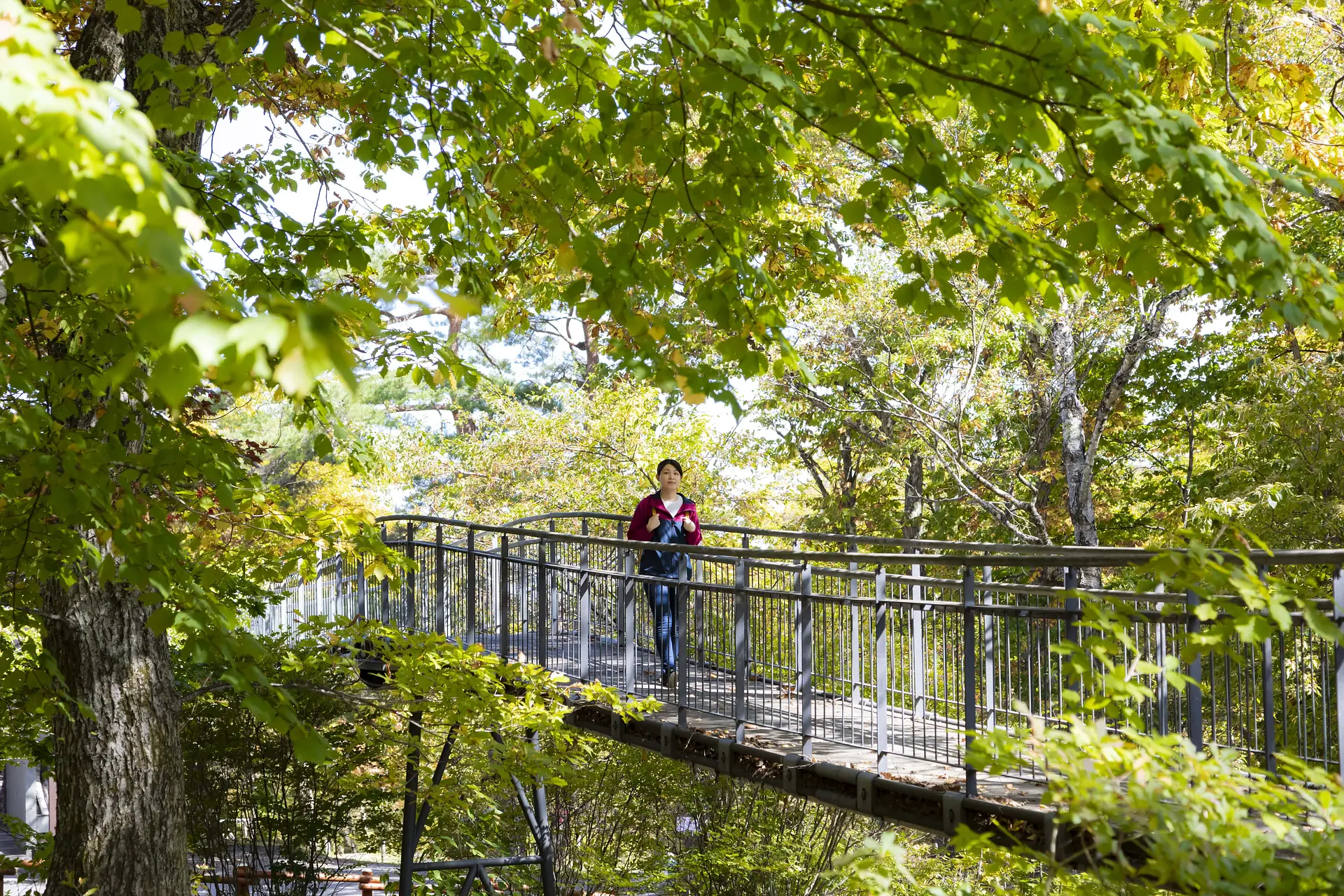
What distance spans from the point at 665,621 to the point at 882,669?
235 cm

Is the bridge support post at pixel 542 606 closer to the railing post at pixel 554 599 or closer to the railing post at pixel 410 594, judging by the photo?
the railing post at pixel 554 599

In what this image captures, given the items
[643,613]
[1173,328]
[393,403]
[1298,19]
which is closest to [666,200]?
[643,613]

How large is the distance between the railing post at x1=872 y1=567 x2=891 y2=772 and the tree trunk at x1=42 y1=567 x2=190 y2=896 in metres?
4.17

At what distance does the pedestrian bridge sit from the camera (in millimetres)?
5227

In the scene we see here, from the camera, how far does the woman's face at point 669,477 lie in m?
8.85

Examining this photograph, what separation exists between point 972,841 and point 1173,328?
1424 centimetres

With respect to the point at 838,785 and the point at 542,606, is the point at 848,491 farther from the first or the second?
the point at 838,785

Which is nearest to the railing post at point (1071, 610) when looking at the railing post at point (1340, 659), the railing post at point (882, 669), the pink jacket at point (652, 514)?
the railing post at point (882, 669)

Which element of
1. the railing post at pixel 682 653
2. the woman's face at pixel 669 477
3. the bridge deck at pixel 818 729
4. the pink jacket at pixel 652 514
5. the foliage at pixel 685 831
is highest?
the woman's face at pixel 669 477

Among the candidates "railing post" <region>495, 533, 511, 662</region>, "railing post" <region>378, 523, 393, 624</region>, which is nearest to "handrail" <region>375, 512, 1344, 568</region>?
"railing post" <region>495, 533, 511, 662</region>

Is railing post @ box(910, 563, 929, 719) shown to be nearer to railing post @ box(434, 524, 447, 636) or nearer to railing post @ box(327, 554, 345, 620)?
railing post @ box(434, 524, 447, 636)

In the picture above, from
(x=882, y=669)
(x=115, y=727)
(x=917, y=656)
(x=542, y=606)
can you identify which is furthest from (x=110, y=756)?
(x=917, y=656)

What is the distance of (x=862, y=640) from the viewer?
7676 mm

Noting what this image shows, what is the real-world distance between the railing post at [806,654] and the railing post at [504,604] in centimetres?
324
